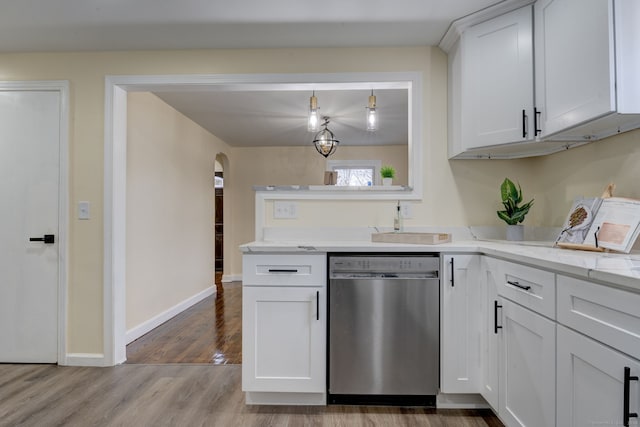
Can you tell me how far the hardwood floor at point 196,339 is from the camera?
2635 mm

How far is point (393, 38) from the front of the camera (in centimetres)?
233

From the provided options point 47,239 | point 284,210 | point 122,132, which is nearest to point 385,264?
point 284,210

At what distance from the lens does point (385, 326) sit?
187cm

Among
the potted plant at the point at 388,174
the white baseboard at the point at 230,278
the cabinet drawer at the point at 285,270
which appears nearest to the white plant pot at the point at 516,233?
the potted plant at the point at 388,174

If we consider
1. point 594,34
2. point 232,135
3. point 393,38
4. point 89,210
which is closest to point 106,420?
point 89,210

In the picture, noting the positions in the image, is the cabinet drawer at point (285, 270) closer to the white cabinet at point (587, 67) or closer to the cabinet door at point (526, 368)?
the cabinet door at point (526, 368)

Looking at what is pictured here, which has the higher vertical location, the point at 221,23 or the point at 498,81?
the point at 221,23

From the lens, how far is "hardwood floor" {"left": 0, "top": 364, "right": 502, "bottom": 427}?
1812mm

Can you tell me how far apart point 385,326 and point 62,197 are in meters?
2.41

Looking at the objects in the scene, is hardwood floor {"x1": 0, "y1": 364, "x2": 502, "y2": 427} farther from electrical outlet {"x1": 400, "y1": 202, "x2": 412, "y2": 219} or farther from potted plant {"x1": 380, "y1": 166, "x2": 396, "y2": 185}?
potted plant {"x1": 380, "y1": 166, "x2": 396, "y2": 185}

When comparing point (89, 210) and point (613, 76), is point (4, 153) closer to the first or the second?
point (89, 210)

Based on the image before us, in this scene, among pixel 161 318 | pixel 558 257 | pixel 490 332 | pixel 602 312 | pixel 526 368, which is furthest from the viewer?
pixel 161 318

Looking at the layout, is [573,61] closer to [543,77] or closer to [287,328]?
[543,77]

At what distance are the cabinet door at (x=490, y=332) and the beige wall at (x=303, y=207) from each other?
0.66 meters
